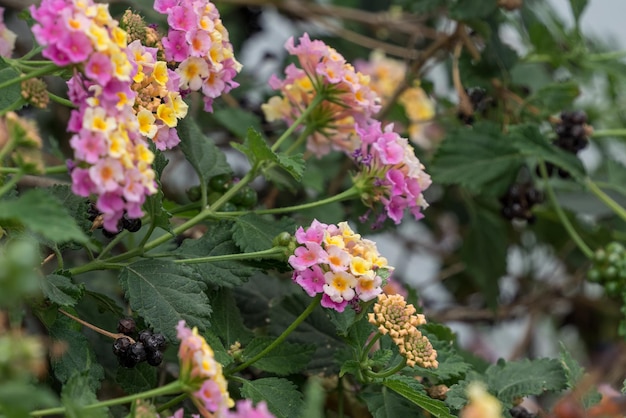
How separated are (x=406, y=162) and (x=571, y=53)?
0.52 m

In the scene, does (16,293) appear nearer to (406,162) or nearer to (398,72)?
(406,162)

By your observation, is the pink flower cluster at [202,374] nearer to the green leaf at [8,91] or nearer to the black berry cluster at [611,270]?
the green leaf at [8,91]

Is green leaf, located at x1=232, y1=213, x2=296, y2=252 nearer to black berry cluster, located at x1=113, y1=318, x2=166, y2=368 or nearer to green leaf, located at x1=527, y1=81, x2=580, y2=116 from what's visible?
black berry cluster, located at x1=113, y1=318, x2=166, y2=368

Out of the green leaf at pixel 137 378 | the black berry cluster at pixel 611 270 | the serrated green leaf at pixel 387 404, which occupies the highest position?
the serrated green leaf at pixel 387 404

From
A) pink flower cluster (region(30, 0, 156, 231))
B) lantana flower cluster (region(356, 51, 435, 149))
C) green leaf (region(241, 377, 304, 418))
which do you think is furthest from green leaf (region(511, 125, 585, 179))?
pink flower cluster (region(30, 0, 156, 231))

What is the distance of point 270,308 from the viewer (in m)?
0.75

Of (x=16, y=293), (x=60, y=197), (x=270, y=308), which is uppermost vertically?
(x=16, y=293)

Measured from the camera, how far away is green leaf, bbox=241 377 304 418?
24.2 inches

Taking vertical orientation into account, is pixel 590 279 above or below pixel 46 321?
below

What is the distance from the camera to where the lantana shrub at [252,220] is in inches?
19.6

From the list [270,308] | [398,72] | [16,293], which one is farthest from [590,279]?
[16,293]

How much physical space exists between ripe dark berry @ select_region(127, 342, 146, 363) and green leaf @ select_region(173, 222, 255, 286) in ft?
0.23

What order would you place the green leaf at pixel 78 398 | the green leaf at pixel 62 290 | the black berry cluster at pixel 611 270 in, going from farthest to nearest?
the black berry cluster at pixel 611 270 < the green leaf at pixel 62 290 < the green leaf at pixel 78 398

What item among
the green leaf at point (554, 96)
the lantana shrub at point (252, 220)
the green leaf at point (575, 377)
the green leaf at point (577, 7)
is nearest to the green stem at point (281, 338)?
the lantana shrub at point (252, 220)
